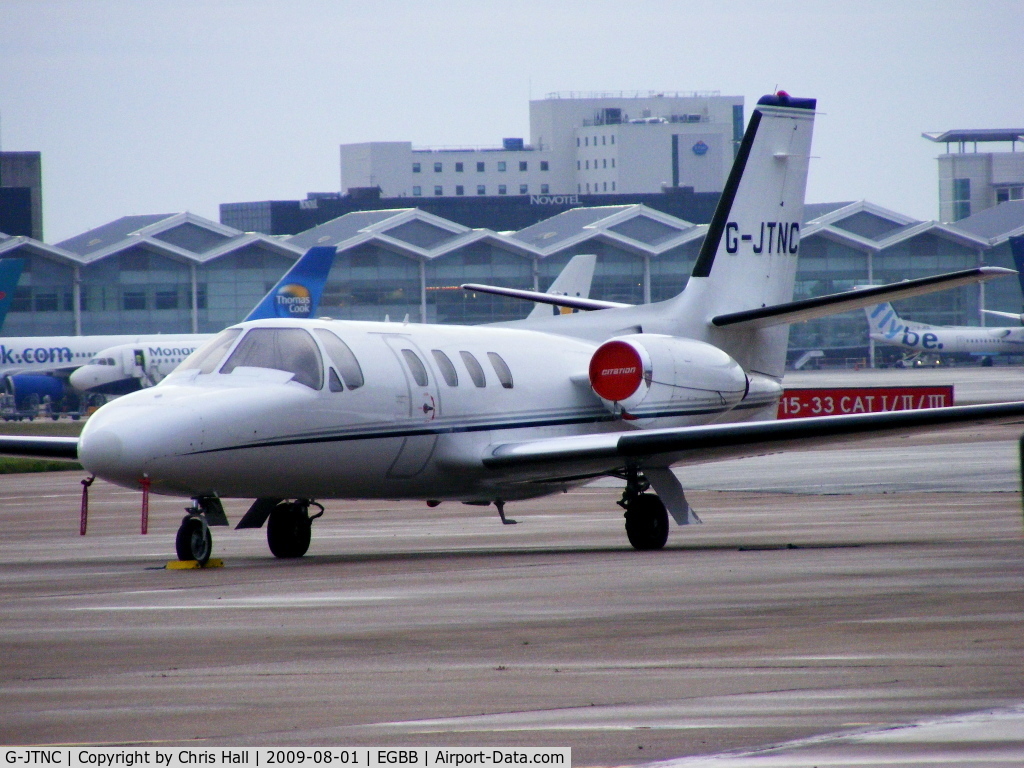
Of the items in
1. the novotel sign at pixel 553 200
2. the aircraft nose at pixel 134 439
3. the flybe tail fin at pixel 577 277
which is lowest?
the aircraft nose at pixel 134 439

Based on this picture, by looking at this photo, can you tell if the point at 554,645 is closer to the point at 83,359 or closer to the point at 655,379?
the point at 655,379

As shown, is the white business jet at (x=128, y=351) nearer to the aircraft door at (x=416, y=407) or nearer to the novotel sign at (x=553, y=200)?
the aircraft door at (x=416, y=407)

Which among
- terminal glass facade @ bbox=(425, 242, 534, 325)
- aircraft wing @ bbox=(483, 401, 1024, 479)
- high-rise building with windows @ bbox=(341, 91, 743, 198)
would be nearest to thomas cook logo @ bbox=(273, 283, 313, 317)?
terminal glass facade @ bbox=(425, 242, 534, 325)

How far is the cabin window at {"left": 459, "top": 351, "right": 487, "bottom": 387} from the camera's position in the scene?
17.1 m

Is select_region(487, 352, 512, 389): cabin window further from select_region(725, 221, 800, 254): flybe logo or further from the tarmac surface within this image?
select_region(725, 221, 800, 254): flybe logo

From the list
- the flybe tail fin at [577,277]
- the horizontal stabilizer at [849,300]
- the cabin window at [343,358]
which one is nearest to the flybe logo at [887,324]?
the flybe tail fin at [577,277]

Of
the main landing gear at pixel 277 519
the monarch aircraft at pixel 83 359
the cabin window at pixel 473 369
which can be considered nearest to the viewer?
the main landing gear at pixel 277 519

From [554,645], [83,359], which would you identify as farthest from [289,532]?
[83,359]

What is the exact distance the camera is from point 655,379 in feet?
58.7

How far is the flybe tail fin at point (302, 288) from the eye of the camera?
57.1 m

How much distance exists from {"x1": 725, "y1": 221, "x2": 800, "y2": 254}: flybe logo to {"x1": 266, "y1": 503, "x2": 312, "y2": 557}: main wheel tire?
6.90 meters

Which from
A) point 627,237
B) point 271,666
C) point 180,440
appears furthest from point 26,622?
point 627,237

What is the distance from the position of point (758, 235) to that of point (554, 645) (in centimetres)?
1242

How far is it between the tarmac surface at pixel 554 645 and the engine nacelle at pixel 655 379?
1.42 m
